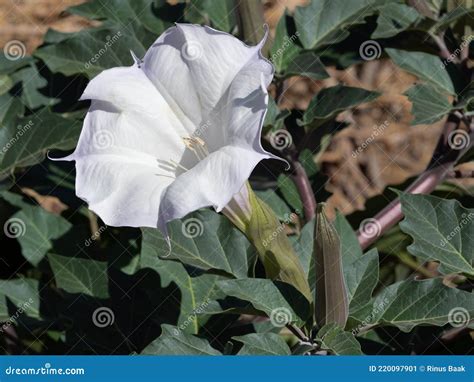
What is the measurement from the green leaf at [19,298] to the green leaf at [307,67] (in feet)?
2.33

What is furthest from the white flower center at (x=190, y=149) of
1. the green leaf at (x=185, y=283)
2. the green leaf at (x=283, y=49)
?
the green leaf at (x=283, y=49)

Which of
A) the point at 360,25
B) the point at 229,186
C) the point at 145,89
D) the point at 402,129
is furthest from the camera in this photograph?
the point at 402,129

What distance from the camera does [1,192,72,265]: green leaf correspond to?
183 centimetres

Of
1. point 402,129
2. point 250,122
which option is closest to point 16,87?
point 250,122

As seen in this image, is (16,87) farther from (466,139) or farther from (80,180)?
(466,139)

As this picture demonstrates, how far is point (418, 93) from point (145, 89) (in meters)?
0.60

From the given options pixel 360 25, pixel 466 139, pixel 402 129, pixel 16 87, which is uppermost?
pixel 16 87

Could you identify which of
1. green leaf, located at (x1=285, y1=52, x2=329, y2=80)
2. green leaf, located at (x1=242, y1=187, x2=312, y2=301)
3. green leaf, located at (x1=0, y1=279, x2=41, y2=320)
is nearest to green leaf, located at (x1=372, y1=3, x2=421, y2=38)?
green leaf, located at (x1=285, y1=52, x2=329, y2=80)

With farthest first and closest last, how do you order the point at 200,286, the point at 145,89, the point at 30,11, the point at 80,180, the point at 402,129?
the point at 30,11, the point at 402,129, the point at 200,286, the point at 145,89, the point at 80,180

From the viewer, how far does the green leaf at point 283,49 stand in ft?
6.10

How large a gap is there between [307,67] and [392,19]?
23cm

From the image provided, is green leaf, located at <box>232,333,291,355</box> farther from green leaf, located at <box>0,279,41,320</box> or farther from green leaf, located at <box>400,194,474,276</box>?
green leaf, located at <box>0,279,41,320</box>

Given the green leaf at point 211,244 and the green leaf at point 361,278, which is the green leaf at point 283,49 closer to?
the green leaf at point 211,244

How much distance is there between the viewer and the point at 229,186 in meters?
1.20
